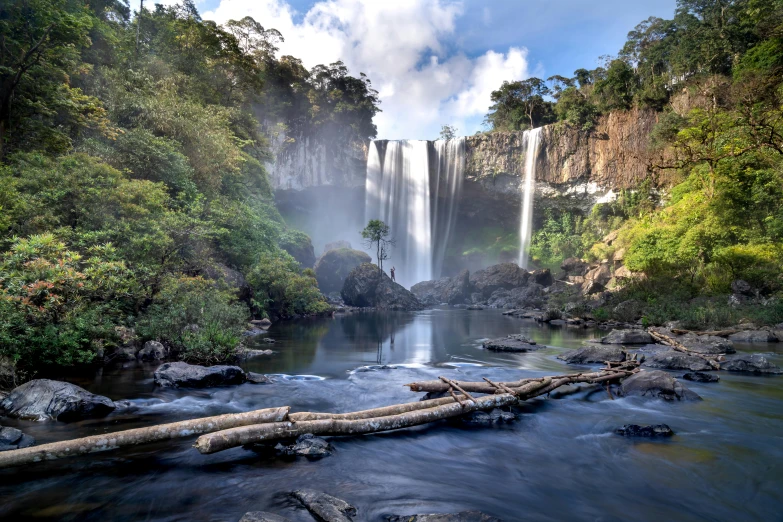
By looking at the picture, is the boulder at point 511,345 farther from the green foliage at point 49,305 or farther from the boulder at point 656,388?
the green foliage at point 49,305

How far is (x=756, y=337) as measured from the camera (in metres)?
13.3

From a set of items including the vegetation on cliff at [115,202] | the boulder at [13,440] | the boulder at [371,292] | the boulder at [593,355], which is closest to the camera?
the boulder at [13,440]

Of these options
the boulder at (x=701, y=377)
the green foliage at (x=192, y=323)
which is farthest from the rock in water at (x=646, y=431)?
the green foliage at (x=192, y=323)

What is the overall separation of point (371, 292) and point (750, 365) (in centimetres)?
2391

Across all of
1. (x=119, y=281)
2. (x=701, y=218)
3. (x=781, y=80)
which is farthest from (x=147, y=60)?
(x=781, y=80)

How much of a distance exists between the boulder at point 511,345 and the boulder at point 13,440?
11.4 metres

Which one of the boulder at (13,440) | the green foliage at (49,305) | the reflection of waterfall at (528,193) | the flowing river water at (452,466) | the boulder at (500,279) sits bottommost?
the flowing river water at (452,466)

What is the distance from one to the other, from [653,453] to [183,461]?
5581 millimetres

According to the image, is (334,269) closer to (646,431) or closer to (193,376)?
(193,376)

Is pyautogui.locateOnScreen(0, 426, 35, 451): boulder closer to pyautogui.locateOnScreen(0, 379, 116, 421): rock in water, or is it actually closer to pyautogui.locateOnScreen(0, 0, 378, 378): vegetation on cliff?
pyautogui.locateOnScreen(0, 379, 116, 421): rock in water

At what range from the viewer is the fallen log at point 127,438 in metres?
3.76

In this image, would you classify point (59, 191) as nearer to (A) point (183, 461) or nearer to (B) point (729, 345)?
(A) point (183, 461)

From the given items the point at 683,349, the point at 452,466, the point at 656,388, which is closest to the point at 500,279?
the point at 683,349

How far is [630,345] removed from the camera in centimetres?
1359
